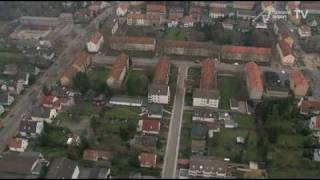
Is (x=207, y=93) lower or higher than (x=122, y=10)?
lower

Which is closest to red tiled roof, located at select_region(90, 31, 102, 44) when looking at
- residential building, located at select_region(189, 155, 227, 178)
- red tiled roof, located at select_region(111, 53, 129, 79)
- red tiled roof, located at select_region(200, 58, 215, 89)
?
red tiled roof, located at select_region(111, 53, 129, 79)

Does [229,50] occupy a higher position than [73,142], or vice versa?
[229,50]

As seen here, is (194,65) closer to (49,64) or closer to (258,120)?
(258,120)

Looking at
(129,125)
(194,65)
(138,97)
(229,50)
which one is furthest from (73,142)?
(229,50)

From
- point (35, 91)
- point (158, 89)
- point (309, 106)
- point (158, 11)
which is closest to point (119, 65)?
point (158, 89)

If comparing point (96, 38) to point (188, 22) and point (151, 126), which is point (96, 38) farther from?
point (151, 126)

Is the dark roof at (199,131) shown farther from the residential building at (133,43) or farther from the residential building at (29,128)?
the residential building at (133,43)

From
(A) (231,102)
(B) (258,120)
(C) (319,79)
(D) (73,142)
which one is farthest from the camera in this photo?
(C) (319,79)

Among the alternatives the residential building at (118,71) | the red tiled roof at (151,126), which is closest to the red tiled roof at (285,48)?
the residential building at (118,71)
